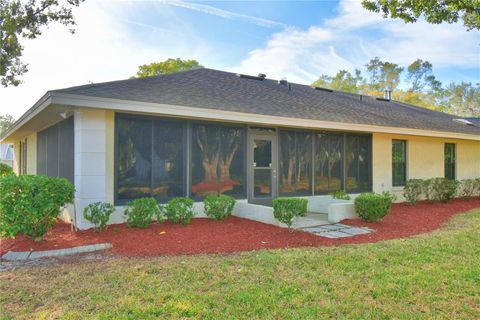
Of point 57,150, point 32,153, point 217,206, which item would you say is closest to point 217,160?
point 217,206

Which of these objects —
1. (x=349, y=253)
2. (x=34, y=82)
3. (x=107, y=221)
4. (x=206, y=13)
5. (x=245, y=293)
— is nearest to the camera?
(x=245, y=293)

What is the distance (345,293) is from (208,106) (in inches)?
216

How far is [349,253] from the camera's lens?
17.5 feet

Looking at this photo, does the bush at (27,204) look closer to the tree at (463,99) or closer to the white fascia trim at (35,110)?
the white fascia trim at (35,110)

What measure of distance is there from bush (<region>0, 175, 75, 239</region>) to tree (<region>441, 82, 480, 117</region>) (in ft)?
172

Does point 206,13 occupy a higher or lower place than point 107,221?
higher

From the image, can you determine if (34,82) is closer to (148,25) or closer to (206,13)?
(148,25)

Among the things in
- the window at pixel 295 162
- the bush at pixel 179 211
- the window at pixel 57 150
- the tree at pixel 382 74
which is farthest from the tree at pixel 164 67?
the tree at pixel 382 74

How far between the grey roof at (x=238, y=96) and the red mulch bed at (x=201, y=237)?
9.07 feet

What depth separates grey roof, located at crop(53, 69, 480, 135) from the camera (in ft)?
Result: 24.6

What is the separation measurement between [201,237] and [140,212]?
146 centimetres

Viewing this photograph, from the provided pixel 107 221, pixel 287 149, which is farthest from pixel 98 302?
pixel 287 149

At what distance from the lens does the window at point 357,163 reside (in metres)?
11.5

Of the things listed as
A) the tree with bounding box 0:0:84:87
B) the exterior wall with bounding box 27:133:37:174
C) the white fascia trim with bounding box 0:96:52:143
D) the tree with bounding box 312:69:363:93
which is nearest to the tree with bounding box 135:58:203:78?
the tree with bounding box 0:0:84:87
